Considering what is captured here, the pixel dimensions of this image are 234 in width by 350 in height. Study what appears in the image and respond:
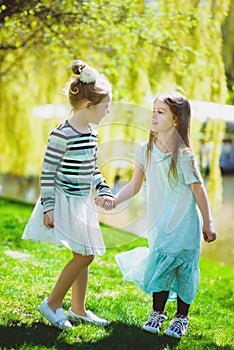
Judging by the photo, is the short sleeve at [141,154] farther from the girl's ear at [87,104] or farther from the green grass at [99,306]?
the green grass at [99,306]

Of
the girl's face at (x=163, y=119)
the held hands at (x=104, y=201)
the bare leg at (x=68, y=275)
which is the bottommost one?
the bare leg at (x=68, y=275)

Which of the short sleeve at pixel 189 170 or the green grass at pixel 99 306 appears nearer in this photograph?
the green grass at pixel 99 306

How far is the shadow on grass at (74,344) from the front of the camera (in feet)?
9.91

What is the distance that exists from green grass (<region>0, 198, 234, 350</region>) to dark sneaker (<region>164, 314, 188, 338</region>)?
4 centimetres

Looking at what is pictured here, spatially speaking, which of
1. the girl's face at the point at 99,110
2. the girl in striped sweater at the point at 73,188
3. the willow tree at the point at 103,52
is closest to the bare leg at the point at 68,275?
the girl in striped sweater at the point at 73,188

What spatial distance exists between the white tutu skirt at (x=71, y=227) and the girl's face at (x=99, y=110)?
43cm

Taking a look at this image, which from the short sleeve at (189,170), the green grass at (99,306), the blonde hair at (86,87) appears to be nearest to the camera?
the green grass at (99,306)

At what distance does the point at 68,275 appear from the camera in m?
3.29

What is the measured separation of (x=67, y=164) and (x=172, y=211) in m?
0.65

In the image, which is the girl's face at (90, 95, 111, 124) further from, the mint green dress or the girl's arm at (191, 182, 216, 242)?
the girl's arm at (191, 182, 216, 242)

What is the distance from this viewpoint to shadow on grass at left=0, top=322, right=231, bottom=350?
119 inches

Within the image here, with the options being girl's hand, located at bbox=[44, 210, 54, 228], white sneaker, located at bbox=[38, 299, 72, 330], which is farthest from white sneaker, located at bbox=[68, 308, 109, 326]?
girl's hand, located at bbox=[44, 210, 54, 228]

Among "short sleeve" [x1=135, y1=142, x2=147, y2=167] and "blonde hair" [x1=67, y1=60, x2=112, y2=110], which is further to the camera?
"short sleeve" [x1=135, y1=142, x2=147, y2=167]

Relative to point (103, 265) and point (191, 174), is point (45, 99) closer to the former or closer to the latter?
point (103, 265)
